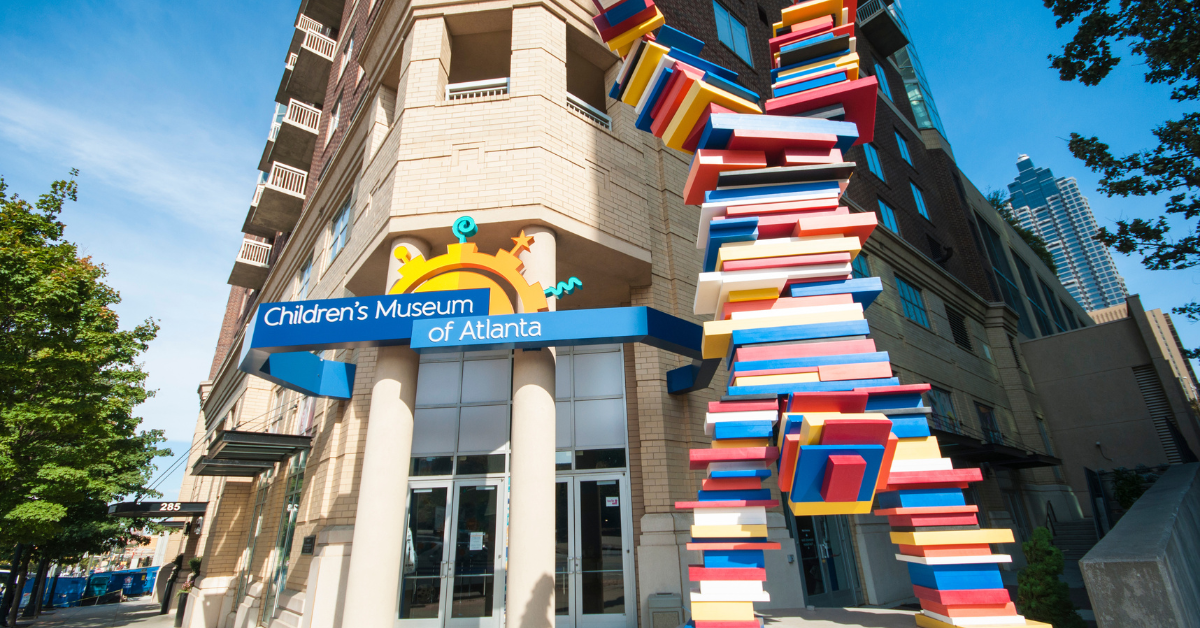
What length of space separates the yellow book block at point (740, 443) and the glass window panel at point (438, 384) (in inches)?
311

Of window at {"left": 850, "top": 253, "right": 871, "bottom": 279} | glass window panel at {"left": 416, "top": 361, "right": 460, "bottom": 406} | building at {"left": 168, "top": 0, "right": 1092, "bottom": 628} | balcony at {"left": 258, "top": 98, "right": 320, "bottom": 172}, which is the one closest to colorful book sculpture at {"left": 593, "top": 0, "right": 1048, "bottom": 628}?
building at {"left": 168, "top": 0, "right": 1092, "bottom": 628}

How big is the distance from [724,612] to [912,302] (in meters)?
19.8

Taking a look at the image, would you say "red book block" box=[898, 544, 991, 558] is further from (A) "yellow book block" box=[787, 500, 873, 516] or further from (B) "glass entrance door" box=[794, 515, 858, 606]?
(B) "glass entrance door" box=[794, 515, 858, 606]

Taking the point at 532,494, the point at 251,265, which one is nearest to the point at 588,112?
the point at 532,494

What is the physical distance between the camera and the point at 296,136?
72.7ft

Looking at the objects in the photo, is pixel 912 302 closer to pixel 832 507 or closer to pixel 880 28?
pixel 880 28

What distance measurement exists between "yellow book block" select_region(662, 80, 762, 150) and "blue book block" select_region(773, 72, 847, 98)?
0.33 meters

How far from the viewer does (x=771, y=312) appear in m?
3.72

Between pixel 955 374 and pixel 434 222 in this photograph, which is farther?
pixel 955 374

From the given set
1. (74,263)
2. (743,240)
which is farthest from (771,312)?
(74,263)

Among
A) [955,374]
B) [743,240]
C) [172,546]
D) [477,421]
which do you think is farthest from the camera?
[172,546]

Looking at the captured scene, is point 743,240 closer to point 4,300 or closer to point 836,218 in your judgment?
point 836,218

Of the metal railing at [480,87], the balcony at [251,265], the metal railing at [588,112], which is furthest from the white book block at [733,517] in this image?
the balcony at [251,265]

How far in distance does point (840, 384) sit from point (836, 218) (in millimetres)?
1276
